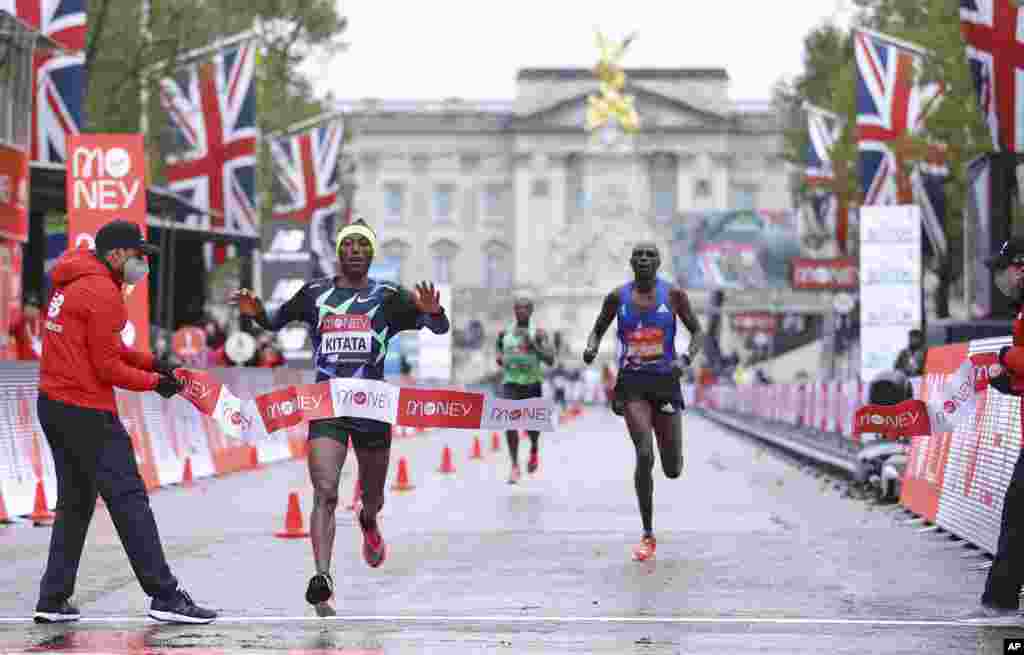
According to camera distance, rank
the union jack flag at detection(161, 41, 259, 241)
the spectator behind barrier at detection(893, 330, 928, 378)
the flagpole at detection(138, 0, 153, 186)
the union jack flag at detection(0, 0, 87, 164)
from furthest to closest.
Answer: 1. the flagpole at detection(138, 0, 153, 186)
2. the union jack flag at detection(161, 41, 259, 241)
3. the union jack flag at detection(0, 0, 87, 164)
4. the spectator behind barrier at detection(893, 330, 928, 378)

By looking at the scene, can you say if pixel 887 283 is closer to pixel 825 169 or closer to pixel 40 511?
pixel 40 511

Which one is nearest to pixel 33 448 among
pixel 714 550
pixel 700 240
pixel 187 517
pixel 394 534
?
pixel 187 517

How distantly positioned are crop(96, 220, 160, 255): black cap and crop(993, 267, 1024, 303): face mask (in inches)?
150

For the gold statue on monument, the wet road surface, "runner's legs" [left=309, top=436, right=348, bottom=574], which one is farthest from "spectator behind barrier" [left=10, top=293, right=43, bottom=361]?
the gold statue on monument

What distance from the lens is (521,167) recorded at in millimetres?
140500

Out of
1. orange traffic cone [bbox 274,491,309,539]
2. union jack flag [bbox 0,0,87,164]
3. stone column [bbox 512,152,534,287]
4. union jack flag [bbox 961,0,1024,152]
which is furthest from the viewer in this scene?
stone column [bbox 512,152,534,287]

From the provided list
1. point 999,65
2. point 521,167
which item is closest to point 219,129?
point 999,65

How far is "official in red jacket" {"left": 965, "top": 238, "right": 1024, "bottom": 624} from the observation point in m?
9.32

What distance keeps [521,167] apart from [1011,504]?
132 meters

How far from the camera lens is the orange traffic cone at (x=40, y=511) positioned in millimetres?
15766

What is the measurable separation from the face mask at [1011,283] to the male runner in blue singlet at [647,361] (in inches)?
145

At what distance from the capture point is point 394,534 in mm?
14773

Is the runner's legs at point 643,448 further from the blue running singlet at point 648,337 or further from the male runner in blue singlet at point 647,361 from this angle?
the blue running singlet at point 648,337

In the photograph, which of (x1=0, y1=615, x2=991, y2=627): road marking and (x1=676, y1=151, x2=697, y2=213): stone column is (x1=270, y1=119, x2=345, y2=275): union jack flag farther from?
(x1=676, y1=151, x2=697, y2=213): stone column
